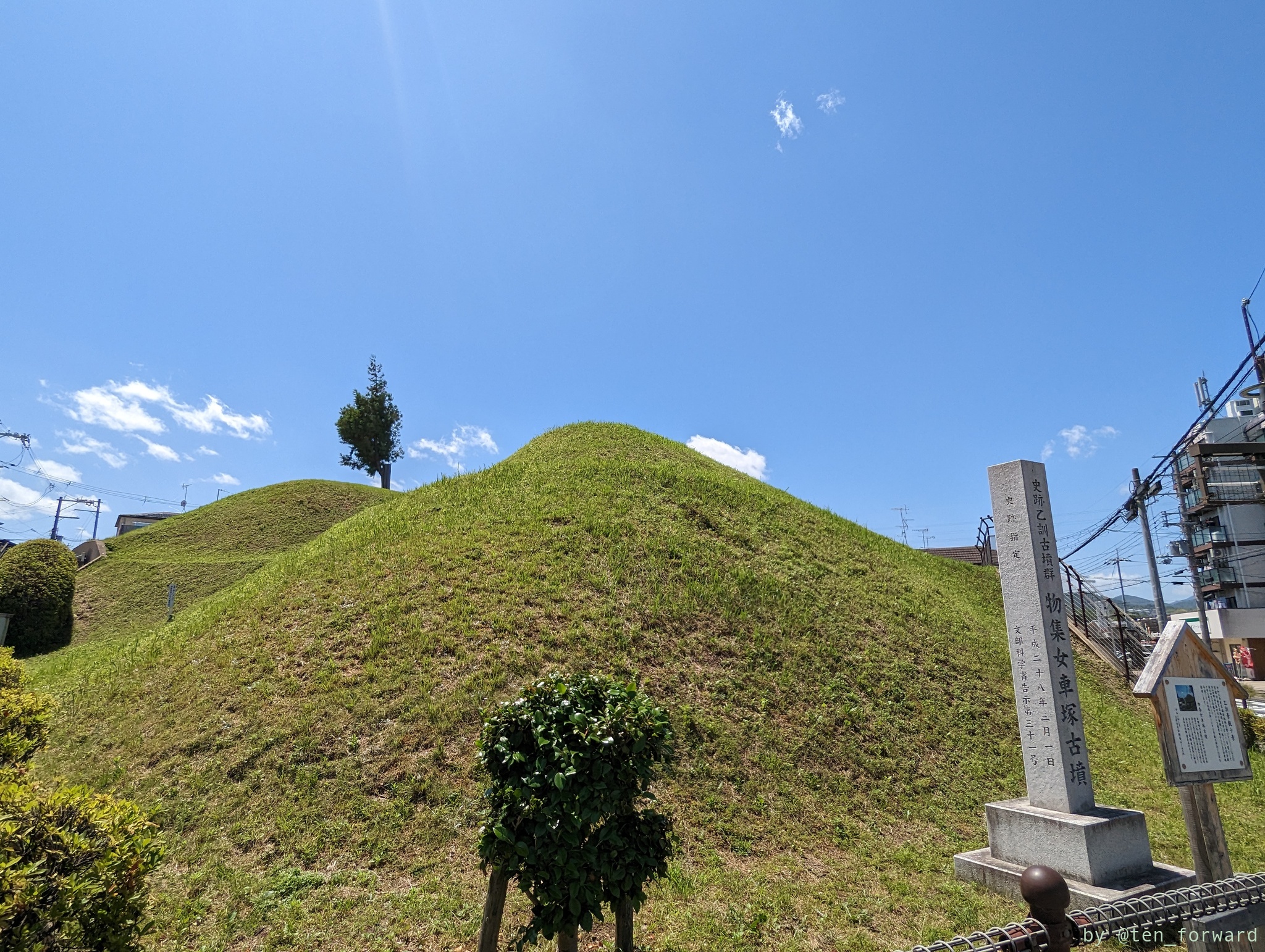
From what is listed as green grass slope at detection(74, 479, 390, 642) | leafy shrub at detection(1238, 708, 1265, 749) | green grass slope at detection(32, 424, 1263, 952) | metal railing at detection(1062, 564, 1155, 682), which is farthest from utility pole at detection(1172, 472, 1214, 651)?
green grass slope at detection(74, 479, 390, 642)

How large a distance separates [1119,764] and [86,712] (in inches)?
585

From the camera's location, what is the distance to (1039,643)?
6.17m

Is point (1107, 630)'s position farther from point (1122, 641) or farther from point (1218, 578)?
point (1218, 578)

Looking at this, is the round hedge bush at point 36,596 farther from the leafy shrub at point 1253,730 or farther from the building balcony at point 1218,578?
the building balcony at point 1218,578

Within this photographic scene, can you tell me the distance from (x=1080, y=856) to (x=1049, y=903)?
3.61 metres

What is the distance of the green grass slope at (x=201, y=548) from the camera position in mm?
18312

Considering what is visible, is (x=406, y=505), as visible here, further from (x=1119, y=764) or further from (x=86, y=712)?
(x=1119, y=764)

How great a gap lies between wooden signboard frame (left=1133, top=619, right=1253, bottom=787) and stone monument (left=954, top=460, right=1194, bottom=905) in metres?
0.85

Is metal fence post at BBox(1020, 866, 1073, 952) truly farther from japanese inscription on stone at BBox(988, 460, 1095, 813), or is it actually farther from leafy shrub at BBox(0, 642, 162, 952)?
leafy shrub at BBox(0, 642, 162, 952)

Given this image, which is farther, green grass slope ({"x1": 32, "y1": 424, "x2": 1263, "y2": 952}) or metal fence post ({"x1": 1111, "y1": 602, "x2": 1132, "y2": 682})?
metal fence post ({"x1": 1111, "y1": 602, "x2": 1132, "y2": 682})

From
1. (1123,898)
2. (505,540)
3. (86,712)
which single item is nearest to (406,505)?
(505,540)

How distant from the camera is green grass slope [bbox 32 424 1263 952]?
521cm

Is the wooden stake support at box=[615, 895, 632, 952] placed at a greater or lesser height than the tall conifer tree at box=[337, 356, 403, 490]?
lesser

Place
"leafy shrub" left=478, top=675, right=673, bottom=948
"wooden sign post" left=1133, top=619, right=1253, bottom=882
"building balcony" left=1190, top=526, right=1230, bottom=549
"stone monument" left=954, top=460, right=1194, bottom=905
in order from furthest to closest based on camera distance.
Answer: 1. "building balcony" left=1190, top=526, right=1230, bottom=549
2. "stone monument" left=954, top=460, right=1194, bottom=905
3. "wooden sign post" left=1133, top=619, right=1253, bottom=882
4. "leafy shrub" left=478, top=675, right=673, bottom=948
